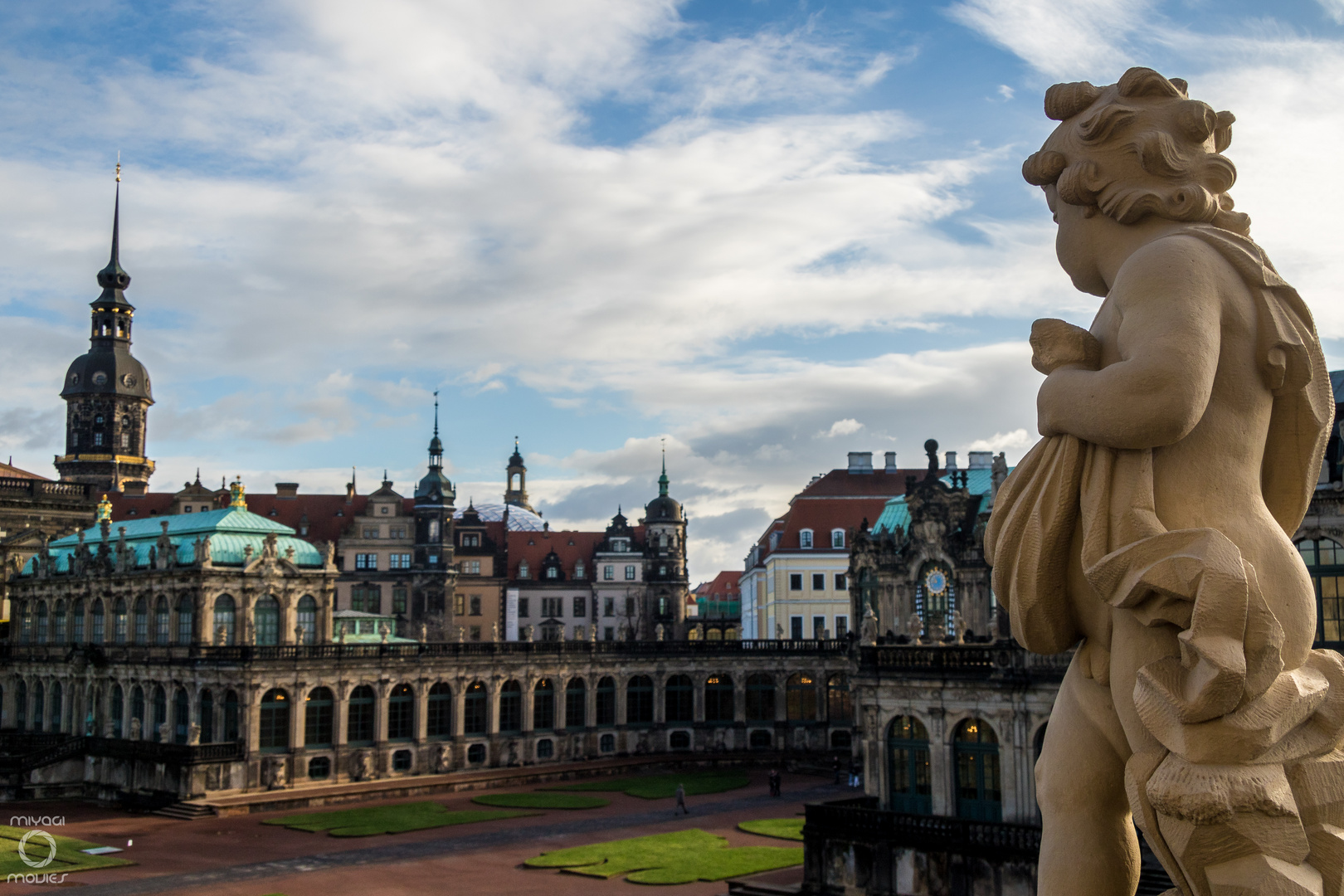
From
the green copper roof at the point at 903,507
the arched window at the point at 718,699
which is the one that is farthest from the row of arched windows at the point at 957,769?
the arched window at the point at 718,699

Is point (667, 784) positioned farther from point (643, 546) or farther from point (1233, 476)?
point (1233, 476)

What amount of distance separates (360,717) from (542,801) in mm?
12706

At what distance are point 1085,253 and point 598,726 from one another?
68.3 metres

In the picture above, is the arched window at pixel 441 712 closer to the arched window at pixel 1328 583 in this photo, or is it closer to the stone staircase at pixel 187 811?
the stone staircase at pixel 187 811

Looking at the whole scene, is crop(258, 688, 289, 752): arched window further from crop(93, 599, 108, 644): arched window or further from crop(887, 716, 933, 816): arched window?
crop(887, 716, 933, 816): arched window

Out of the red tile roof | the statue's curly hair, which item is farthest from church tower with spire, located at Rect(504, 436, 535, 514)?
the statue's curly hair

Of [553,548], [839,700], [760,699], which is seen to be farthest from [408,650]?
[553,548]

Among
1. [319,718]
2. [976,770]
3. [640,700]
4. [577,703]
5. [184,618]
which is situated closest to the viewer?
[976,770]

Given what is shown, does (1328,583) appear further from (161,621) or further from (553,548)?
(553,548)

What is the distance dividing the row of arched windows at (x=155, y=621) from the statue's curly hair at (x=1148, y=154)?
60.0 metres

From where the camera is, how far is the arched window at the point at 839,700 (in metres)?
73.8

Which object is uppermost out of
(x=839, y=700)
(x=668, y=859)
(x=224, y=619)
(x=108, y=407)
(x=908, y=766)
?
(x=108, y=407)

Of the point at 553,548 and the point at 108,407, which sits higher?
the point at 108,407

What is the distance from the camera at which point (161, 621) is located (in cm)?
6381
